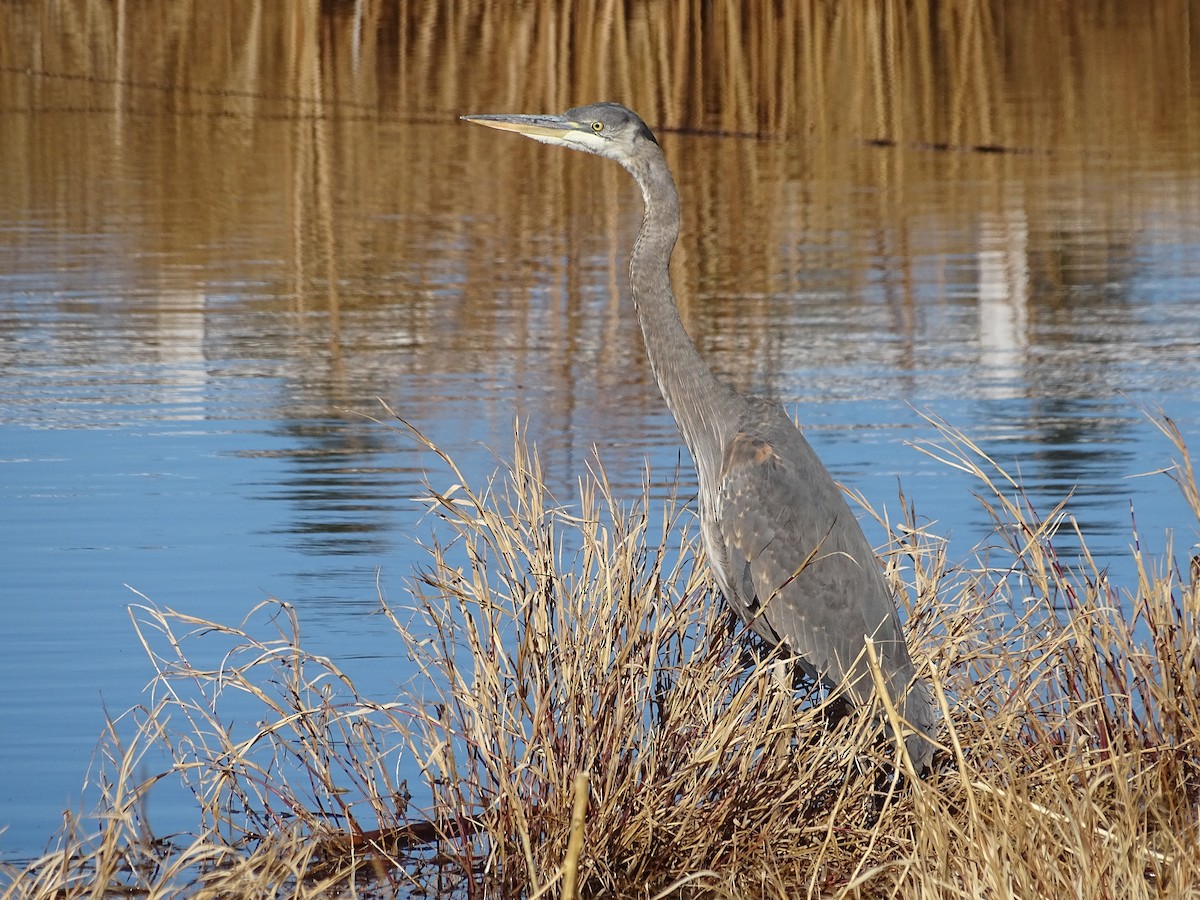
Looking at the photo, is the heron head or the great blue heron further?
the heron head

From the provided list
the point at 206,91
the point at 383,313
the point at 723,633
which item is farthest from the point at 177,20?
the point at 723,633

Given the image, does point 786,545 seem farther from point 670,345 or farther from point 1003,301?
point 1003,301

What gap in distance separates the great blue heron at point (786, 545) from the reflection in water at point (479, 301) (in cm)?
124

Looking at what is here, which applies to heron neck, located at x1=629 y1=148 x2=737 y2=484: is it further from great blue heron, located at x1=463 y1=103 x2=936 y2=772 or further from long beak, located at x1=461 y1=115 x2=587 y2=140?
long beak, located at x1=461 y1=115 x2=587 y2=140

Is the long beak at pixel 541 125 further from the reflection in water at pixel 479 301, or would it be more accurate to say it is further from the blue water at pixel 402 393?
the reflection in water at pixel 479 301

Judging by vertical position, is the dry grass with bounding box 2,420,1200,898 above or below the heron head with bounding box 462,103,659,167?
below

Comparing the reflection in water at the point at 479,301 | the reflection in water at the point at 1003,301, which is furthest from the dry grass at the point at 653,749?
the reflection in water at the point at 1003,301

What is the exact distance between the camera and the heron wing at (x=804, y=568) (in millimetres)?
4777

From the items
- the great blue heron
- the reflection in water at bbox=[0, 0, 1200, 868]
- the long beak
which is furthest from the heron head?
the reflection in water at bbox=[0, 0, 1200, 868]

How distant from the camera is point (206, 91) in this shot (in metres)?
23.4

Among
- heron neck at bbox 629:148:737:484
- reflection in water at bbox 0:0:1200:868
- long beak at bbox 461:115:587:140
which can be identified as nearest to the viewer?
heron neck at bbox 629:148:737:484

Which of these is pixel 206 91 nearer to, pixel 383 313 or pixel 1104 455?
pixel 383 313

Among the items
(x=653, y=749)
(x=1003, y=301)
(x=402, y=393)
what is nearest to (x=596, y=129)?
(x=653, y=749)

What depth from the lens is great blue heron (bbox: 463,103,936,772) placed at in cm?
476
